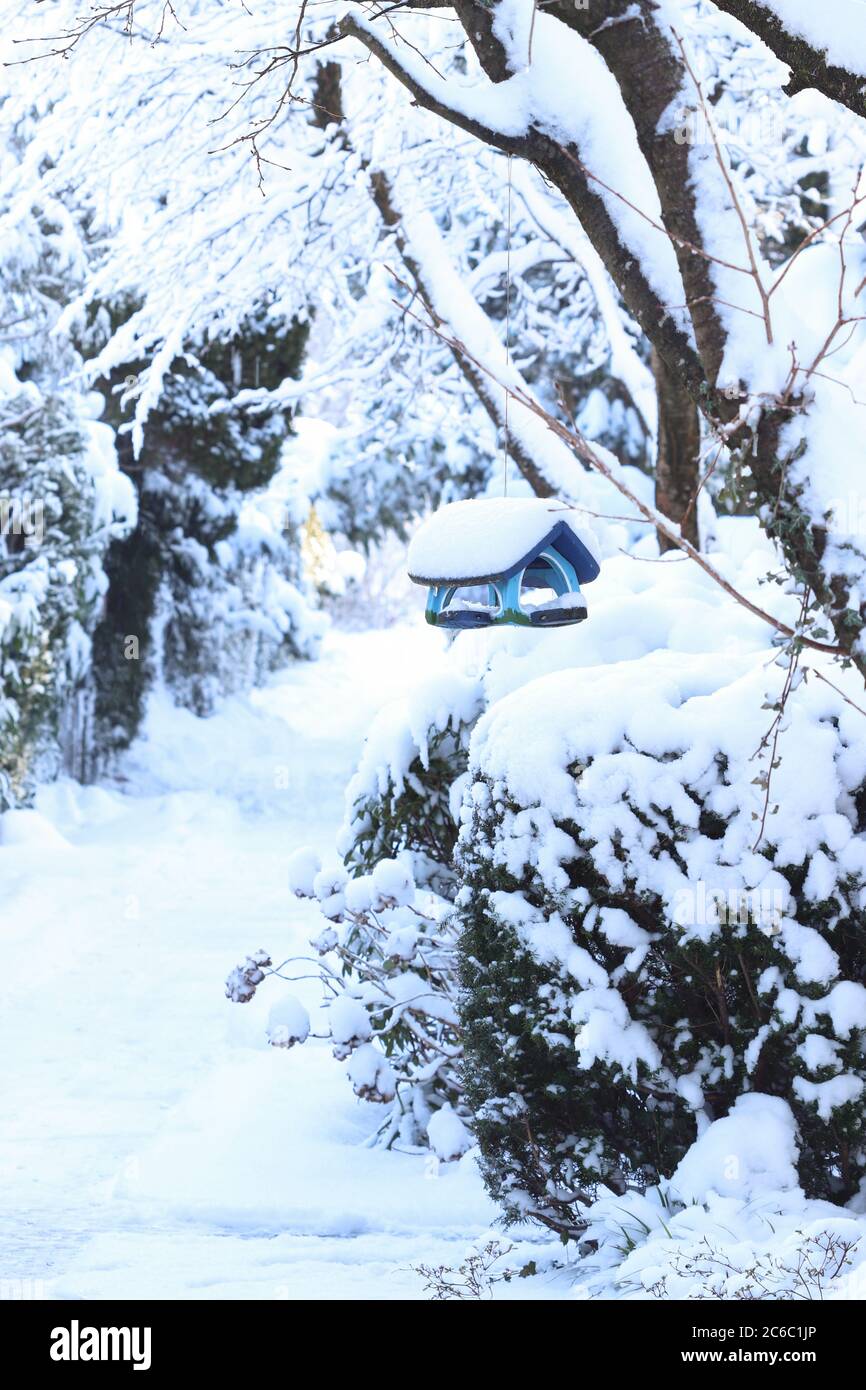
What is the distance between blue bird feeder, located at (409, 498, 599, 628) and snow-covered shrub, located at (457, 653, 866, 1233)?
17.6 inches

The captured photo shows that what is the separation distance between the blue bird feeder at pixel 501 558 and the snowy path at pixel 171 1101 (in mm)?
1902

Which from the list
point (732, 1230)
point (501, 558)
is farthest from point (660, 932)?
point (501, 558)

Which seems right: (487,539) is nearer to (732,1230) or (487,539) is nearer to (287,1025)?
(732,1230)

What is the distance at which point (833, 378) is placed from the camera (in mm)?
3439

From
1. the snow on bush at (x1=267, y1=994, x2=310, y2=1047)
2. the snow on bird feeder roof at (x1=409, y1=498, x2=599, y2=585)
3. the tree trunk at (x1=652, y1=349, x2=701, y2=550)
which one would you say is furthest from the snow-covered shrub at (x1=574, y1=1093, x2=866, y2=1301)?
the tree trunk at (x1=652, y1=349, x2=701, y2=550)

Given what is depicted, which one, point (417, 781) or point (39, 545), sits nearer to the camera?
point (417, 781)

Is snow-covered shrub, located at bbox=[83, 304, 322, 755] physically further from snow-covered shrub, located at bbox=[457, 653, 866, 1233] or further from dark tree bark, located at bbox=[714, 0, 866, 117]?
dark tree bark, located at bbox=[714, 0, 866, 117]

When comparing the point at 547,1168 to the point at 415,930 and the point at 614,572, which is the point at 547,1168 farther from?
the point at 614,572

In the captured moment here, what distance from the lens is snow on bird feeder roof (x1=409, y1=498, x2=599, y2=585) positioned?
3580 millimetres

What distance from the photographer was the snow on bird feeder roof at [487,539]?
3580 mm

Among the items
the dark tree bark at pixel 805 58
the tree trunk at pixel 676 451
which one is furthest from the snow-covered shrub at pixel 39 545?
the dark tree bark at pixel 805 58

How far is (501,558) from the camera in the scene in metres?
3.57

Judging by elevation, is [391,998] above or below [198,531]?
below

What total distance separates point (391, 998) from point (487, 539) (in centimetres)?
209
